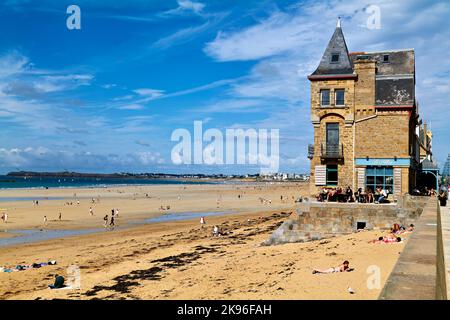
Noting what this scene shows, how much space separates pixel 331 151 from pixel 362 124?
2853 millimetres

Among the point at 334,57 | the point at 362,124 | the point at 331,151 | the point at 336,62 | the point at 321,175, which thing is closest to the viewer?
the point at 362,124

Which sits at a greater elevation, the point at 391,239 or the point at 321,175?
the point at 321,175

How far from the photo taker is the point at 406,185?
27.8 m

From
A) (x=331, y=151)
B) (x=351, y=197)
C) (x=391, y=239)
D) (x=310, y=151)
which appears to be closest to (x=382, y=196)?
(x=351, y=197)

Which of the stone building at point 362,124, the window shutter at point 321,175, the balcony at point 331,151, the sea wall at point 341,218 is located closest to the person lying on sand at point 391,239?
the sea wall at point 341,218

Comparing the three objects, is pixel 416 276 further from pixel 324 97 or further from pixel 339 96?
pixel 339 96

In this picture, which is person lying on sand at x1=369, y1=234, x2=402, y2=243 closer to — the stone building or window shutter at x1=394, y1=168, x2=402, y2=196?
the stone building

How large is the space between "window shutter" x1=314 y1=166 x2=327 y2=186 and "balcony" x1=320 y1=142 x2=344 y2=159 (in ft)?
2.75

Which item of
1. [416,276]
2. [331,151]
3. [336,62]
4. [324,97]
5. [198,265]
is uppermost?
[336,62]

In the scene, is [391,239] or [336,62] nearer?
[391,239]

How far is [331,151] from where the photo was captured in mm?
28609
